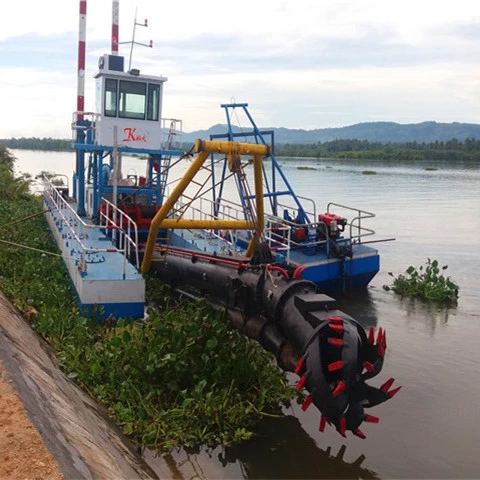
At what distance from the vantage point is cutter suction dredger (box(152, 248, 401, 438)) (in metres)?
5.57

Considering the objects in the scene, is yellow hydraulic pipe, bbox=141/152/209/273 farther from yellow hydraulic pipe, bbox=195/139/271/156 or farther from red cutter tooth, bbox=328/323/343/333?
red cutter tooth, bbox=328/323/343/333

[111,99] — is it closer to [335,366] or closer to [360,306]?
[360,306]

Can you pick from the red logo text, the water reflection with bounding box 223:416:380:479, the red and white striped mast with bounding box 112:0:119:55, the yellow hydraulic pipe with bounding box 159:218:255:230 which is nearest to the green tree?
the red and white striped mast with bounding box 112:0:119:55

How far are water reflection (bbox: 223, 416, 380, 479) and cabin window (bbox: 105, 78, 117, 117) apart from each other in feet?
33.2

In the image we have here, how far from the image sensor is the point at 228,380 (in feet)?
23.2

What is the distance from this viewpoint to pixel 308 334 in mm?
5957

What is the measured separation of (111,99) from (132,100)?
1.79ft

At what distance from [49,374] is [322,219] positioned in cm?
892

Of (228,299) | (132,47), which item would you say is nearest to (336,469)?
(228,299)

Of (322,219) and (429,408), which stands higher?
(322,219)

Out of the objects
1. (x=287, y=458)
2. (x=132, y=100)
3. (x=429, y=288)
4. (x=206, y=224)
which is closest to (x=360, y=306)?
(x=429, y=288)

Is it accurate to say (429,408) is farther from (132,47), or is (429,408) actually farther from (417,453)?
(132,47)

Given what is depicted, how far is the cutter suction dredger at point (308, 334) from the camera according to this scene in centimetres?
557

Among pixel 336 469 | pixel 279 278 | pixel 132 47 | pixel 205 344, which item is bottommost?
pixel 336 469
